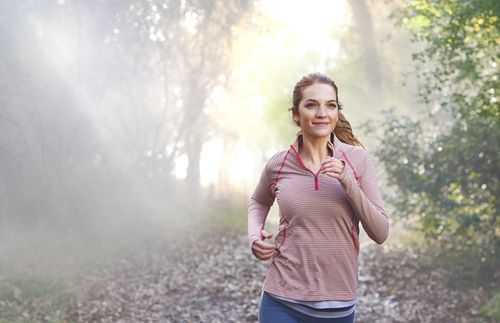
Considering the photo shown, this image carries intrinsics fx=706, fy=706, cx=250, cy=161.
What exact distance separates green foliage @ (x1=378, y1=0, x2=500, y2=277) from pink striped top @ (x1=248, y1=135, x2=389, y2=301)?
628cm

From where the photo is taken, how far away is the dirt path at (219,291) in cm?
988

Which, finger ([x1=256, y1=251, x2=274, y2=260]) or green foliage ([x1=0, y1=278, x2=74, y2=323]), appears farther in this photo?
green foliage ([x1=0, y1=278, x2=74, y2=323])

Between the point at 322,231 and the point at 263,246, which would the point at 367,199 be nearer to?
the point at 322,231

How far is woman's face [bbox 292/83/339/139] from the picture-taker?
407cm

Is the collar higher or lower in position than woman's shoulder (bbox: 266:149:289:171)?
higher

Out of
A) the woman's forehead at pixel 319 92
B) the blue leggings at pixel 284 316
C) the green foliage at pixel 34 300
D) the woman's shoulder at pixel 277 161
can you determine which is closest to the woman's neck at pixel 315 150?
the woman's shoulder at pixel 277 161

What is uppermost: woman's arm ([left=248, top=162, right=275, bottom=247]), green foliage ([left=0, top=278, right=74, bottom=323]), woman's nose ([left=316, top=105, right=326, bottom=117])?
woman's nose ([left=316, top=105, right=326, bottom=117])

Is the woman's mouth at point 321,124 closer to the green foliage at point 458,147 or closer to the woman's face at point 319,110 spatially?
the woman's face at point 319,110

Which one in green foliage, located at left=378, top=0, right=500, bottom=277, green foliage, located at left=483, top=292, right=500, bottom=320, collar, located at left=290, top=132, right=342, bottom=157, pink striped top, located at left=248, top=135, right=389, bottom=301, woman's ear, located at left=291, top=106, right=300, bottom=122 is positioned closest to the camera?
pink striped top, located at left=248, top=135, right=389, bottom=301

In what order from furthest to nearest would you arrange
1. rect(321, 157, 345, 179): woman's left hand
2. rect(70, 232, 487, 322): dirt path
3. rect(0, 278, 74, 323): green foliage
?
1. rect(70, 232, 487, 322): dirt path
2. rect(0, 278, 74, 323): green foliage
3. rect(321, 157, 345, 179): woman's left hand

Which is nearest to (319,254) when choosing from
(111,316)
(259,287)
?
(111,316)

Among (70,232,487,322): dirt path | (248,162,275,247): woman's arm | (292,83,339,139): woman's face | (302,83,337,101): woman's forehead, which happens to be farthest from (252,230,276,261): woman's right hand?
(70,232,487,322): dirt path

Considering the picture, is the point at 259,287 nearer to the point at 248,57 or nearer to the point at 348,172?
the point at 348,172

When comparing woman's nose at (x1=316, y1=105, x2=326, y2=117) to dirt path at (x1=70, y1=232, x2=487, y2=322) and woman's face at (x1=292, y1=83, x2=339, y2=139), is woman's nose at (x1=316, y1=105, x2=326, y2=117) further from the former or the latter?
dirt path at (x1=70, y1=232, x2=487, y2=322)
